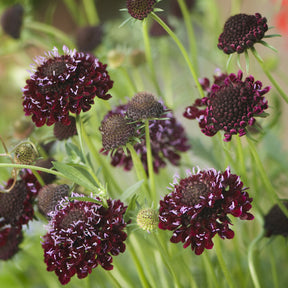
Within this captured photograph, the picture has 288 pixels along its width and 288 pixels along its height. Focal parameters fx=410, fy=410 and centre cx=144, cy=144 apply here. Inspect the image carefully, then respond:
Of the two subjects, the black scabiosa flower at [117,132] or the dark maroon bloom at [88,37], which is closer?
the black scabiosa flower at [117,132]

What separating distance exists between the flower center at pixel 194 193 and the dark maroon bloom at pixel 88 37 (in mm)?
434

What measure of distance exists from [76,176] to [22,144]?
0.25 feet

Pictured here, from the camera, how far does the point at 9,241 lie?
0.48m

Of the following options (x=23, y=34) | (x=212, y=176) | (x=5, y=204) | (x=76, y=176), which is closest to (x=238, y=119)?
(x=212, y=176)

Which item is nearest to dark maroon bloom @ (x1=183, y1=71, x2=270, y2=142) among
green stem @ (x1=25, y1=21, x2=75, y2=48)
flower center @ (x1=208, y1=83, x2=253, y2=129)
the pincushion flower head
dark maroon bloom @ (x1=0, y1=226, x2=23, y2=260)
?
flower center @ (x1=208, y1=83, x2=253, y2=129)

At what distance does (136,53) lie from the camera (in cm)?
71

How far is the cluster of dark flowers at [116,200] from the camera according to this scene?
347 mm

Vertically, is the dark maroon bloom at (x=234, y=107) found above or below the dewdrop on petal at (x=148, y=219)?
above

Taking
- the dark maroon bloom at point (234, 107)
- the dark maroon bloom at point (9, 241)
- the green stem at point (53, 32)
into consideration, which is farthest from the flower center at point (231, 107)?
the green stem at point (53, 32)

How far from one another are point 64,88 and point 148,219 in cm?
15

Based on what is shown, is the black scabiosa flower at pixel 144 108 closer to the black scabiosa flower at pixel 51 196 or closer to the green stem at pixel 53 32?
the black scabiosa flower at pixel 51 196

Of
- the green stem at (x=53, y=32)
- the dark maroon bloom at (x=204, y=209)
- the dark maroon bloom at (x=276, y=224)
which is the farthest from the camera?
the green stem at (x=53, y=32)

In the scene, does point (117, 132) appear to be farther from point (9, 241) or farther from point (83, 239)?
point (9, 241)

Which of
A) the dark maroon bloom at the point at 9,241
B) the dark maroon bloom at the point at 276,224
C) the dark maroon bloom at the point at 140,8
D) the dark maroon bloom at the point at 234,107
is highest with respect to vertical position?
the dark maroon bloom at the point at 140,8
